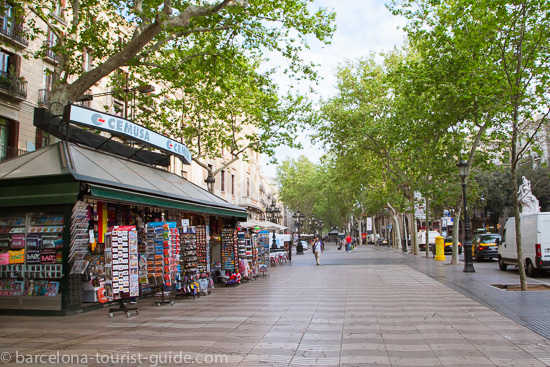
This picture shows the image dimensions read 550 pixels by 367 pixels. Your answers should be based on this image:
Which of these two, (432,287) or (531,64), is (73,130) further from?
(531,64)

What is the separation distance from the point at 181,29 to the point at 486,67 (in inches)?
389

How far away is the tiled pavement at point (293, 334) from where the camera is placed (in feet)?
18.4

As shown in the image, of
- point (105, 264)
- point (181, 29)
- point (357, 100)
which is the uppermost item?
point (357, 100)

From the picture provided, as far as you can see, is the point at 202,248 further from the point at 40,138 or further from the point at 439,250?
the point at 439,250

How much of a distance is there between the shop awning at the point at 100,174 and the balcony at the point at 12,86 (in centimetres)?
1126

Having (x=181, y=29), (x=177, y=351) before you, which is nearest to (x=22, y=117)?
(x=181, y=29)

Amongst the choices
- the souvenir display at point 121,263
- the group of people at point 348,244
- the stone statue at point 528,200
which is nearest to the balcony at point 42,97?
the souvenir display at point 121,263

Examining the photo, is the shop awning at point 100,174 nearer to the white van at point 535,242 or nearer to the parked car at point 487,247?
the white van at point 535,242

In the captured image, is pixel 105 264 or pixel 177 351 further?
pixel 105 264

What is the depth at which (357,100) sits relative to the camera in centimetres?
3331

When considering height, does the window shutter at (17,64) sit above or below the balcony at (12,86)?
above

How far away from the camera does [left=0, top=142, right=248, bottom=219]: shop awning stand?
920cm

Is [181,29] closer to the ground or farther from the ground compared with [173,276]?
farther from the ground

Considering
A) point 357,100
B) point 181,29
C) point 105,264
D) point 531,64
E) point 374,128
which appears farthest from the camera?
point 357,100
